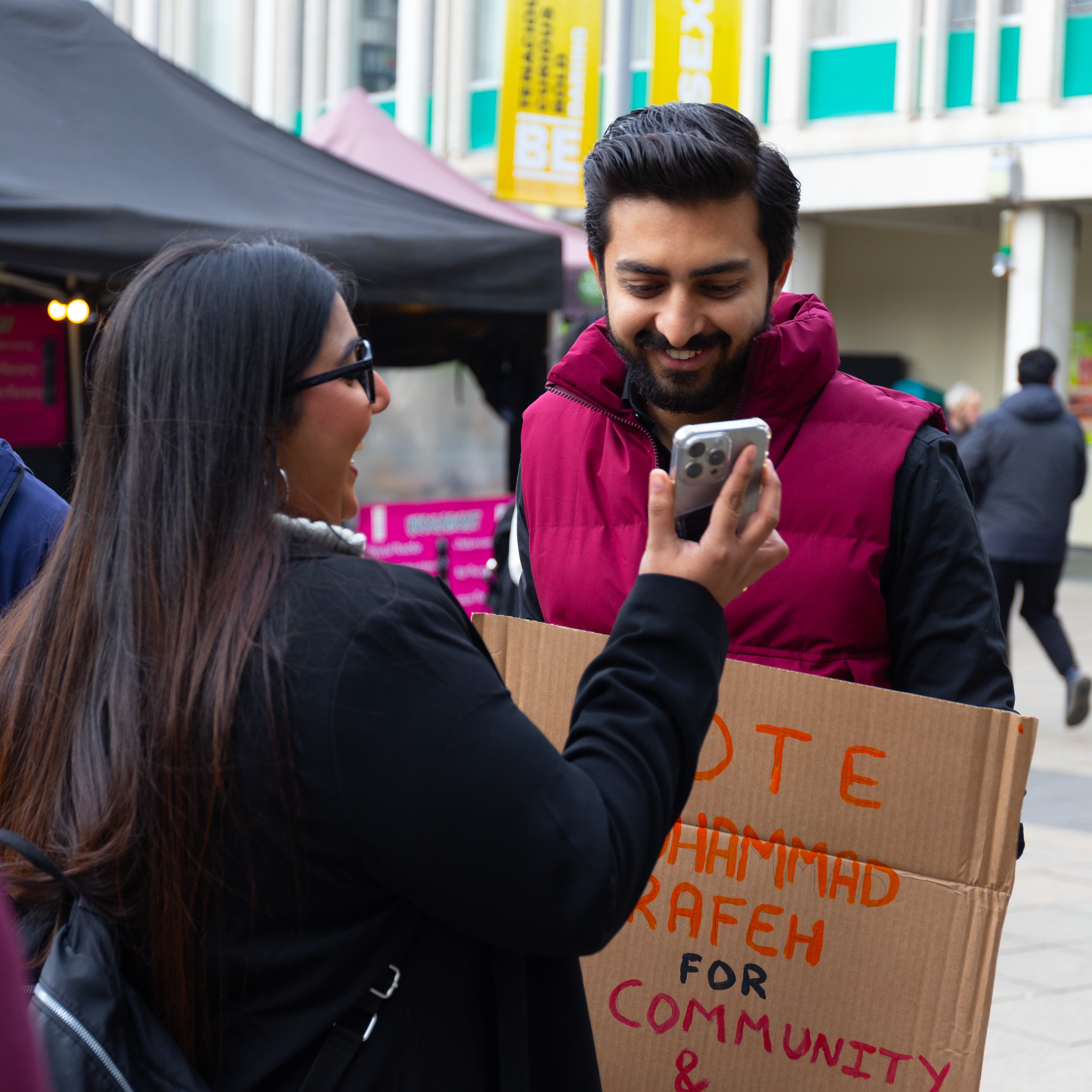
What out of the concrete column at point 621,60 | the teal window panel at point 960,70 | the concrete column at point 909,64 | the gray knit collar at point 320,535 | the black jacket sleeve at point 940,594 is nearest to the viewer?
the gray knit collar at point 320,535

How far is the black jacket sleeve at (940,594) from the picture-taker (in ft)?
5.44

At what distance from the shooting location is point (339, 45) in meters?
17.1

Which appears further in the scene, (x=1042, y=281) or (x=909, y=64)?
(x=909, y=64)

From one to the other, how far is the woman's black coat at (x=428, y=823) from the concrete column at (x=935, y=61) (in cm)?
1244

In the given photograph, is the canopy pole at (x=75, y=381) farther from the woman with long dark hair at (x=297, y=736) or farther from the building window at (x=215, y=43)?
the building window at (x=215, y=43)

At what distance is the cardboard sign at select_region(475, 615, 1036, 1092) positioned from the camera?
1.44m

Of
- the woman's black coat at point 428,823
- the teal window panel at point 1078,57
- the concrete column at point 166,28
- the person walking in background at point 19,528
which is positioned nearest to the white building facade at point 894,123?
the teal window panel at point 1078,57

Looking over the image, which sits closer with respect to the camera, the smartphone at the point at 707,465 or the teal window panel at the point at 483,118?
the smartphone at the point at 707,465

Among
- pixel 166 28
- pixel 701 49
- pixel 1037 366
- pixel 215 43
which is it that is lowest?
pixel 1037 366

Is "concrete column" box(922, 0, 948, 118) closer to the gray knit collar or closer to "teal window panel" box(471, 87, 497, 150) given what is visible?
"teal window panel" box(471, 87, 497, 150)

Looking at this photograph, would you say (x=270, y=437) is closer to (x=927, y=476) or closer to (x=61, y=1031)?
(x=61, y=1031)

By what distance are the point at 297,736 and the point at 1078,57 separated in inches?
490

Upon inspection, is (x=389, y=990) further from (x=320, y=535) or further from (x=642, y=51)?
(x=642, y=51)

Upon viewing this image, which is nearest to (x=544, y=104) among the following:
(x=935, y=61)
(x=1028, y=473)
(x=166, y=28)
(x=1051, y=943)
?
(x=1028, y=473)
